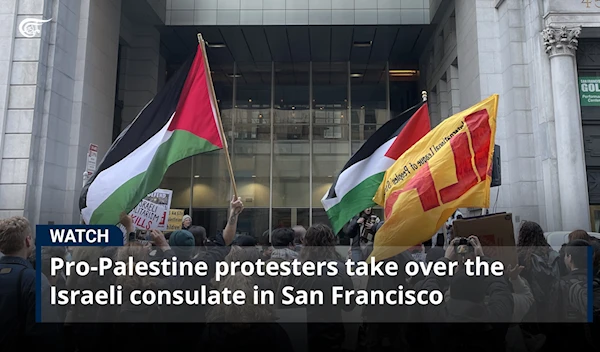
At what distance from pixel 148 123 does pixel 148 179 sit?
0.84 metres

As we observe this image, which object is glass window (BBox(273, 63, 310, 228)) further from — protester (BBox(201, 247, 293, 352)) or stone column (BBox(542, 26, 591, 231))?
protester (BBox(201, 247, 293, 352))

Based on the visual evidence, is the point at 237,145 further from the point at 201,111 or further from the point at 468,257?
the point at 468,257

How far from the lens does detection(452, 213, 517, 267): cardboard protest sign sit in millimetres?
4539

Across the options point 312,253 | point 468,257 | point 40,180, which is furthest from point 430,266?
point 40,180

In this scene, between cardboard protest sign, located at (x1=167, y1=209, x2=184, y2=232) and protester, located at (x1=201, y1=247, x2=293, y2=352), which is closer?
protester, located at (x1=201, y1=247, x2=293, y2=352)

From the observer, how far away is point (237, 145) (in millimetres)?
21953

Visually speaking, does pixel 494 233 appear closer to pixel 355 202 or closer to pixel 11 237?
pixel 355 202

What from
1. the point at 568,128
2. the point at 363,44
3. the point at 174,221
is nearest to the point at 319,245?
the point at 174,221

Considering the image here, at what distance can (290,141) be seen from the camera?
22.2 metres

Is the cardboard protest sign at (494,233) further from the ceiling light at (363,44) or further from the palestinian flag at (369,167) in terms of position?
the ceiling light at (363,44)

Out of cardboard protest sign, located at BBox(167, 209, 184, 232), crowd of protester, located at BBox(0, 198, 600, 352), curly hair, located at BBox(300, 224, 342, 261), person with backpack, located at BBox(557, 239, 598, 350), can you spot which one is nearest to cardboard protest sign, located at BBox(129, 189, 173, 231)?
cardboard protest sign, located at BBox(167, 209, 184, 232)

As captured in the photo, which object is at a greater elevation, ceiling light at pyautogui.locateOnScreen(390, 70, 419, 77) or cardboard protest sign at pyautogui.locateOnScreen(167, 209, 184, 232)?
ceiling light at pyautogui.locateOnScreen(390, 70, 419, 77)

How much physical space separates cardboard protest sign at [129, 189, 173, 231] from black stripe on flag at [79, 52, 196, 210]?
364cm
